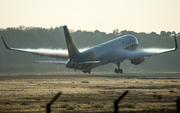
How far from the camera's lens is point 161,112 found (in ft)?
72.2

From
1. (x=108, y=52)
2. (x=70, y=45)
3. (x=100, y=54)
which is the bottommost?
(x=100, y=54)

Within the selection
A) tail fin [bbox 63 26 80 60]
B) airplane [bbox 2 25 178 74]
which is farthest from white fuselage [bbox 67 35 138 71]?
tail fin [bbox 63 26 80 60]

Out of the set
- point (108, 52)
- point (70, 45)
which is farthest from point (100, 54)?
point (70, 45)

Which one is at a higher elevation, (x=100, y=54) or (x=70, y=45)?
(x=70, y=45)

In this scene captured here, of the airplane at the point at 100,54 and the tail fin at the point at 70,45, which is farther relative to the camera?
the airplane at the point at 100,54

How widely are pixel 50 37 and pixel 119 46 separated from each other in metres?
79.1

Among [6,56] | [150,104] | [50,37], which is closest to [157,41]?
[50,37]

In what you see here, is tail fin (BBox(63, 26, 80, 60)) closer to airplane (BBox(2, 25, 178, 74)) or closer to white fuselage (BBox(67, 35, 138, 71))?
airplane (BBox(2, 25, 178, 74))

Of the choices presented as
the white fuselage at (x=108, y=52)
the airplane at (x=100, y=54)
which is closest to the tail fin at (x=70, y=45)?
the airplane at (x=100, y=54)

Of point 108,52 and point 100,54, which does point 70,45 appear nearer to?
point 100,54

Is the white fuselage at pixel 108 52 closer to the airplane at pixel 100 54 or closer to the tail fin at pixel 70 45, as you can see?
the airplane at pixel 100 54

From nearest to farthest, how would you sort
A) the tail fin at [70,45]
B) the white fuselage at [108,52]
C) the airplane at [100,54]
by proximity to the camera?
the tail fin at [70,45]
the airplane at [100,54]
the white fuselage at [108,52]

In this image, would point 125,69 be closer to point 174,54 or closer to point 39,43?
point 174,54

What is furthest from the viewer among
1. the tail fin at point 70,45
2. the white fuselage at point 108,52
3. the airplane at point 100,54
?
the white fuselage at point 108,52
